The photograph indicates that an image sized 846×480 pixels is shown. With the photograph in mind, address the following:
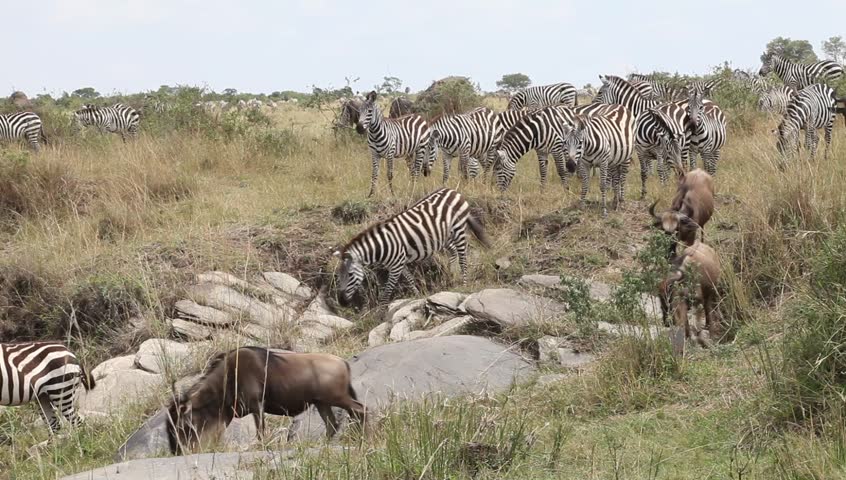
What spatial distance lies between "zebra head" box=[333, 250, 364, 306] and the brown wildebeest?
4526 mm

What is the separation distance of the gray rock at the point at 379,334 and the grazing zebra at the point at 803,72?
1521 cm

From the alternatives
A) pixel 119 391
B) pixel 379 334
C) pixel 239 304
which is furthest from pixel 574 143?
pixel 119 391

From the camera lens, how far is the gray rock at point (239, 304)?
33.0 feet

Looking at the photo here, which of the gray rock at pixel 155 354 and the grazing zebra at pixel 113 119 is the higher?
the grazing zebra at pixel 113 119

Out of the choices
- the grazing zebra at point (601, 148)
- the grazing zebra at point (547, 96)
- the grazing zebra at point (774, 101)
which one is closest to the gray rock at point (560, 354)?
the grazing zebra at point (601, 148)

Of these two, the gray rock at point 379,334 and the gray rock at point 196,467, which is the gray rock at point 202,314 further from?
the gray rock at point 196,467

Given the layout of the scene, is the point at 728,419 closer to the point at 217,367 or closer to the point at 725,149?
the point at 217,367

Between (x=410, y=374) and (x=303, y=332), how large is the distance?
2.63 m

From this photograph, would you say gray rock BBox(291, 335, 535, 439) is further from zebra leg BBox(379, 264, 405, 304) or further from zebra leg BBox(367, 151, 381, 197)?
zebra leg BBox(367, 151, 381, 197)

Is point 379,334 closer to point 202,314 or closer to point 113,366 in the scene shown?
point 202,314

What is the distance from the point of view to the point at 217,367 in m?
6.14

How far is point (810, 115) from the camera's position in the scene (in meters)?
15.0

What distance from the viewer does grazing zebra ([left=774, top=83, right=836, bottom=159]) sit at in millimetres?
14672

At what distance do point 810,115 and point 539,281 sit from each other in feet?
24.5
